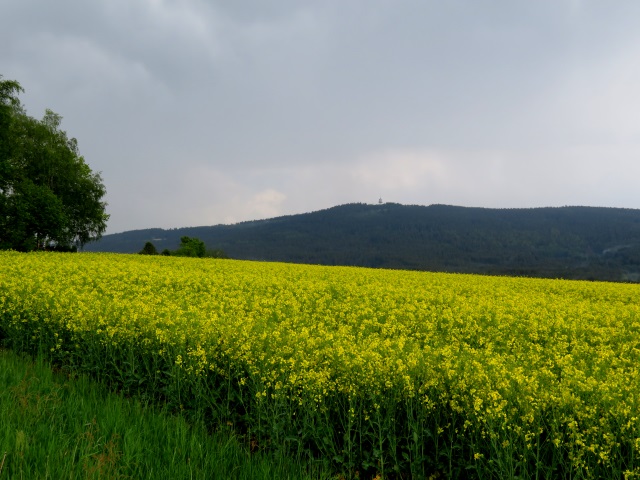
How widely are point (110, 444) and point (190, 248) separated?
6016cm

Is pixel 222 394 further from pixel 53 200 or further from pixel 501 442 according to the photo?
pixel 53 200

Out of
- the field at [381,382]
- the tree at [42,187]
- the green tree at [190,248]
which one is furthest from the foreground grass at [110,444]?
the green tree at [190,248]

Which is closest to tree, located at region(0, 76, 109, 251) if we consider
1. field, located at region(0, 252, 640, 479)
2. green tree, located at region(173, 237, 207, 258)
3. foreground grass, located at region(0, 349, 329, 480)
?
green tree, located at region(173, 237, 207, 258)

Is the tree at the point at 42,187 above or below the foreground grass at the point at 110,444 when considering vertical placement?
above

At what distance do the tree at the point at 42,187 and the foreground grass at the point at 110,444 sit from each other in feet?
116

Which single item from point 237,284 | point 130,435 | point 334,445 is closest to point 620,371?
point 334,445

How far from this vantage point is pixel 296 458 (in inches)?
219

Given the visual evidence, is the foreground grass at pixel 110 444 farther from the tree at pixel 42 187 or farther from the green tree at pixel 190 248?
the green tree at pixel 190 248

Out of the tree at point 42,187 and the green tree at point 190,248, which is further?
the green tree at point 190,248

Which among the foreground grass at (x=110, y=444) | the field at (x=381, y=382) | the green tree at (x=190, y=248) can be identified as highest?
the green tree at (x=190, y=248)

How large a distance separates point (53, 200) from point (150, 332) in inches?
1449

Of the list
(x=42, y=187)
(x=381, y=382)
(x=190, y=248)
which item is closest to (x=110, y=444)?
(x=381, y=382)

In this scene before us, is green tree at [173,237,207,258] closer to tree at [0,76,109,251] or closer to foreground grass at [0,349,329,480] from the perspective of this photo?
tree at [0,76,109,251]

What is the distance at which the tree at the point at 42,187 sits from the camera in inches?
1449
